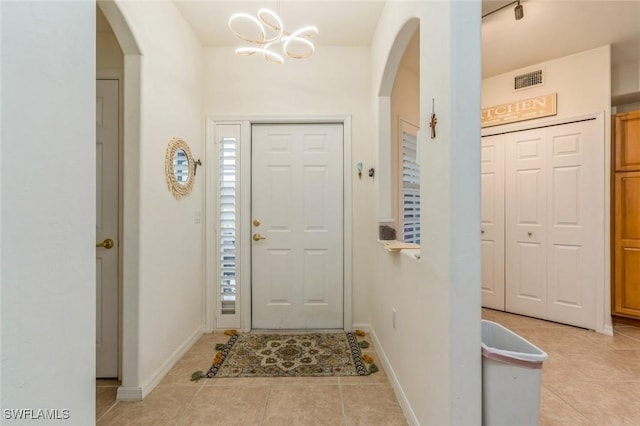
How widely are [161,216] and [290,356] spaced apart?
4.88ft

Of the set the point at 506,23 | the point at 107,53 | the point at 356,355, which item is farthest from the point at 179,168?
the point at 506,23

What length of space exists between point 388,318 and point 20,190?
6.68ft

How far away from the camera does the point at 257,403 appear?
1.76 metres

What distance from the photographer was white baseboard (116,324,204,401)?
5.85 feet

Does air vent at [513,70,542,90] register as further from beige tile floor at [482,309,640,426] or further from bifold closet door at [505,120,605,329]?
beige tile floor at [482,309,640,426]

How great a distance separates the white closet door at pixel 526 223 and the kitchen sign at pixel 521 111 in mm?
178

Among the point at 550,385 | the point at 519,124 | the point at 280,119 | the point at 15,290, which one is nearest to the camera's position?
the point at 15,290

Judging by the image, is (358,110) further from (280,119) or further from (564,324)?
(564,324)

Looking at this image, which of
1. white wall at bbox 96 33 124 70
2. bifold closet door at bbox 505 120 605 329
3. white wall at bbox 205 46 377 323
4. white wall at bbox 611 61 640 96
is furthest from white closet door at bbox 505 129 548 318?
white wall at bbox 96 33 124 70

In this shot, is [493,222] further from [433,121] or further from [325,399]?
[325,399]

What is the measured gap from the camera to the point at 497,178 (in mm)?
3369

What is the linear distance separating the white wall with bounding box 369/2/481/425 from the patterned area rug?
0.82 m

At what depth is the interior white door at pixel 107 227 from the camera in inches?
78.0

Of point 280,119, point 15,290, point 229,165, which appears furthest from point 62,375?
point 280,119
